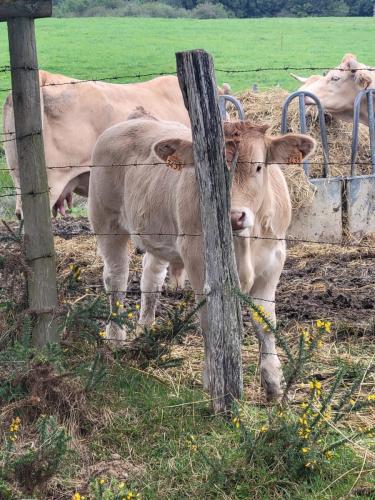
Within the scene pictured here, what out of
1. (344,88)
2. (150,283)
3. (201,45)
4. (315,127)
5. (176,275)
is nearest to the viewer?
(150,283)

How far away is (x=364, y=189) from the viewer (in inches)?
370

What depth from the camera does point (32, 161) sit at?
437 centimetres

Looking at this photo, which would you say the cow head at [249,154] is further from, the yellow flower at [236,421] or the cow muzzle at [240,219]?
the yellow flower at [236,421]

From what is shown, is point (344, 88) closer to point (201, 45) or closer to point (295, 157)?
point (295, 157)

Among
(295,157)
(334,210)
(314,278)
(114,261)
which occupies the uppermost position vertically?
(295,157)

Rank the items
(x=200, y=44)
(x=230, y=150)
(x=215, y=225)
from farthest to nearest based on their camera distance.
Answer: (x=200, y=44) → (x=230, y=150) → (x=215, y=225)

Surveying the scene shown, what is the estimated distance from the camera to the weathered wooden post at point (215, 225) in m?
4.05

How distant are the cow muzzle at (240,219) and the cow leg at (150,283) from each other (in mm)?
1986

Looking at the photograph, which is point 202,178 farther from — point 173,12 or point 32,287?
point 173,12

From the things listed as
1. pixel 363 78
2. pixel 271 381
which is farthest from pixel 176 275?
pixel 363 78

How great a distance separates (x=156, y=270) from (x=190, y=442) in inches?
101

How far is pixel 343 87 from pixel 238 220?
8323 millimetres

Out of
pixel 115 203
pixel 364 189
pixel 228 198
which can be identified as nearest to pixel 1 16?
pixel 228 198

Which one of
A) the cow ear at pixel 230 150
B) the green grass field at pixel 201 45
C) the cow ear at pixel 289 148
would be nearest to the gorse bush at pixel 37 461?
the cow ear at pixel 230 150
